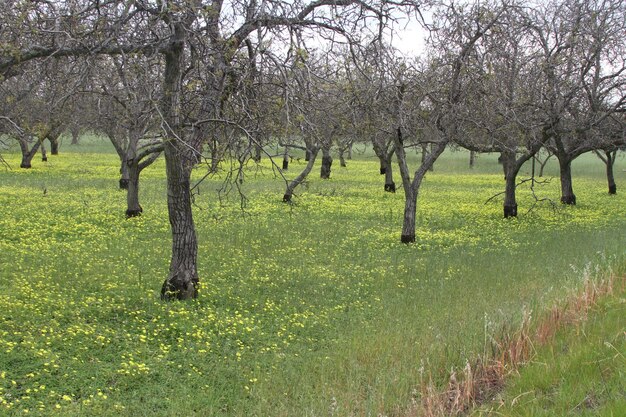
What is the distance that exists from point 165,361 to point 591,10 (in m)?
18.8

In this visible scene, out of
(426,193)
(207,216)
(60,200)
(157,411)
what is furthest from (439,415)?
(426,193)

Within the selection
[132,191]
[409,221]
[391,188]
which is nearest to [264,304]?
[409,221]

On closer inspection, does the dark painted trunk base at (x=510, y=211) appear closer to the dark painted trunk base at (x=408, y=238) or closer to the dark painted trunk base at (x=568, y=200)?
the dark painted trunk base at (x=568, y=200)

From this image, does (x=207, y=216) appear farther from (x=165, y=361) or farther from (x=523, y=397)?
(x=523, y=397)

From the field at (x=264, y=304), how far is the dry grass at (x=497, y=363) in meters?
0.25

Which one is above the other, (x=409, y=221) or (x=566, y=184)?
(x=566, y=184)

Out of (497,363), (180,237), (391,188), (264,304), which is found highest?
(180,237)

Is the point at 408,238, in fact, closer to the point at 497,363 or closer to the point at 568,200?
the point at 497,363

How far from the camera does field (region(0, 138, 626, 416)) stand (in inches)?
281

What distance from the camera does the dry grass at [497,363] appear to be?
21.0 feet

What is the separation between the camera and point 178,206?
10.6m

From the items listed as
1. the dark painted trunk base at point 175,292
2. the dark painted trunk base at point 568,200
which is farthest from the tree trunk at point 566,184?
the dark painted trunk base at point 175,292

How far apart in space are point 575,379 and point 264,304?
216 inches

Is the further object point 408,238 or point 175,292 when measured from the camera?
point 408,238
